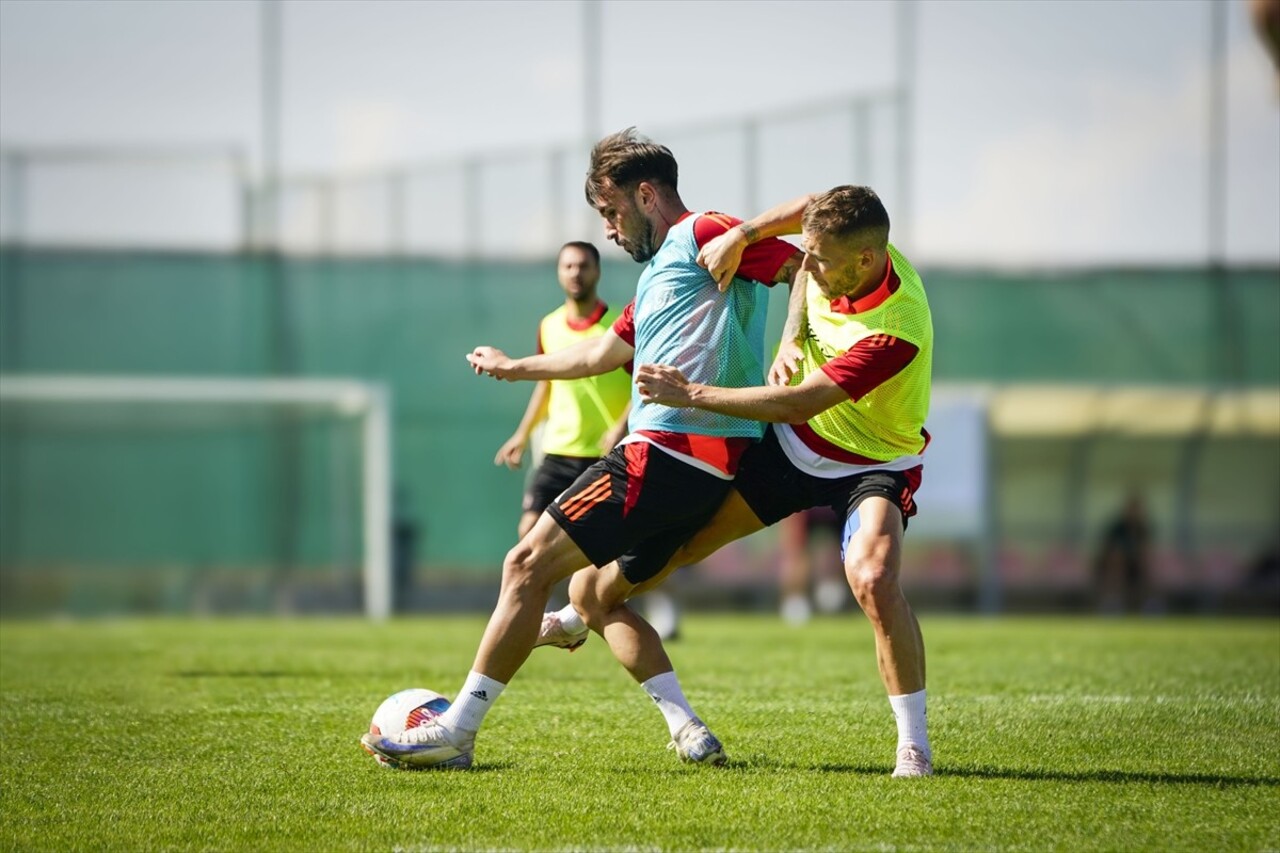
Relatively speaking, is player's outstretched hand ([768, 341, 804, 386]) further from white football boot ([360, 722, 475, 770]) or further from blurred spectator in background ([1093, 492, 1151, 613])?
blurred spectator in background ([1093, 492, 1151, 613])

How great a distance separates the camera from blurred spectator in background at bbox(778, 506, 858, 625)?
20.5m

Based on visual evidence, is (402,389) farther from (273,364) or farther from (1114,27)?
(1114,27)

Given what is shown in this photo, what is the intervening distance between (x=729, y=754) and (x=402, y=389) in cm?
1632

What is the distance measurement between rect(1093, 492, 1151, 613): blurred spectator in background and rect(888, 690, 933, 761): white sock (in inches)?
666

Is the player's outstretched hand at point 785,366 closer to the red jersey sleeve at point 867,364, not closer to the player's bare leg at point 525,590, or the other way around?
the red jersey sleeve at point 867,364

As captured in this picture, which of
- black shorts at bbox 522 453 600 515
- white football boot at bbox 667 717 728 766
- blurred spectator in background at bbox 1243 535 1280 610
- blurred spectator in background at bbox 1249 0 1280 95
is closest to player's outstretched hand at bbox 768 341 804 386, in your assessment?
white football boot at bbox 667 717 728 766

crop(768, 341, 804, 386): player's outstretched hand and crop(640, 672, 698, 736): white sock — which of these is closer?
crop(768, 341, 804, 386): player's outstretched hand

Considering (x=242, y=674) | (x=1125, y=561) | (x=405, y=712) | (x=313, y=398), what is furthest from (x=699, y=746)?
(x=1125, y=561)

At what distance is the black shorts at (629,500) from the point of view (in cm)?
586

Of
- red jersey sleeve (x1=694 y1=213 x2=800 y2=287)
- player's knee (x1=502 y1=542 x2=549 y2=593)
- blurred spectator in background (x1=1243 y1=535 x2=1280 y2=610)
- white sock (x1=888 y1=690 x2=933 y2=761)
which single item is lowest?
blurred spectator in background (x1=1243 y1=535 x2=1280 y2=610)

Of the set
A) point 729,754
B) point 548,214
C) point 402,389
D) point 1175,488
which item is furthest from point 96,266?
point 729,754

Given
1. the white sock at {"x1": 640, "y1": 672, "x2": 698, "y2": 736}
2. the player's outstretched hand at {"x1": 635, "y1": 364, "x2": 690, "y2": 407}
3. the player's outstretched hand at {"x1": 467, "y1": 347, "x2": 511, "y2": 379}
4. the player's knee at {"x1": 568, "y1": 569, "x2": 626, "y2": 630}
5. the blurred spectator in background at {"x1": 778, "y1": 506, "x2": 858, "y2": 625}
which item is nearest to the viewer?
the player's outstretched hand at {"x1": 635, "y1": 364, "x2": 690, "y2": 407}

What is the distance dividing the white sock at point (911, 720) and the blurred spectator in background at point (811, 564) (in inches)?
554

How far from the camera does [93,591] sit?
20469mm
